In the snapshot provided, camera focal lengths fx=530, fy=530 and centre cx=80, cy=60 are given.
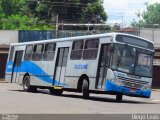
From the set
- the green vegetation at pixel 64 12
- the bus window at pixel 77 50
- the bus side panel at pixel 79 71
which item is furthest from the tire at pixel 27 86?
the green vegetation at pixel 64 12

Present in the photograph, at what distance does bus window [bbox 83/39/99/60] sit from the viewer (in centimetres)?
2306

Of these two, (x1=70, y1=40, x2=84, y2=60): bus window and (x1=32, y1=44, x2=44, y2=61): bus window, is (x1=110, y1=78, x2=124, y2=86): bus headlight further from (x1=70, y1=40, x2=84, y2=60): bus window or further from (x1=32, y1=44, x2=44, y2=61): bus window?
(x1=32, y1=44, x2=44, y2=61): bus window

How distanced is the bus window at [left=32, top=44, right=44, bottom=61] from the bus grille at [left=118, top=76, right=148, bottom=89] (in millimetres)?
8012

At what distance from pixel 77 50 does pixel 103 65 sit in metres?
2.60

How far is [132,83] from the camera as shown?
22.1 m

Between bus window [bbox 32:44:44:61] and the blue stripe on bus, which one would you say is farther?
bus window [bbox 32:44:44:61]

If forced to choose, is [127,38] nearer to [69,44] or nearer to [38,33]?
[69,44]

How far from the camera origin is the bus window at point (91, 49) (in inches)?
908

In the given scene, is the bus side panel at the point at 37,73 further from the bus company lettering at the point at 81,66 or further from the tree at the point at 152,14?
the tree at the point at 152,14

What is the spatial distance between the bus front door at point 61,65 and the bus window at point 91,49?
80.9 inches

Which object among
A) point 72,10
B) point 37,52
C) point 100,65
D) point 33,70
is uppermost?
point 72,10

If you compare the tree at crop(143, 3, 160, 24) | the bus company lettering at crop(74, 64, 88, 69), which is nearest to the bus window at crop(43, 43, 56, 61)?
the bus company lettering at crop(74, 64, 88, 69)

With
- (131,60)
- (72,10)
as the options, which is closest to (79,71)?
(131,60)

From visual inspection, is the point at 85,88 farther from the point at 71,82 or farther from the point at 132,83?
the point at 132,83
